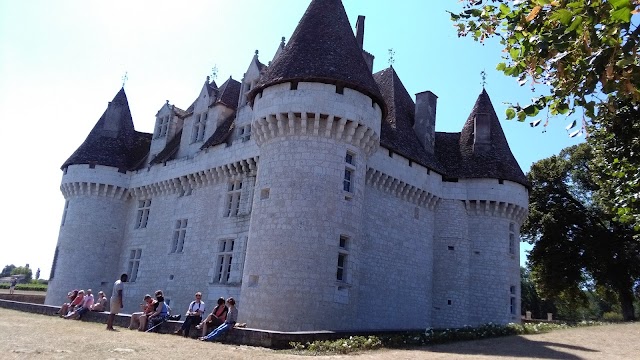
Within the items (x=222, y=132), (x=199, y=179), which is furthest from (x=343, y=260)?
(x=222, y=132)

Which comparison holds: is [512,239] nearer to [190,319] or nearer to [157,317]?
[190,319]

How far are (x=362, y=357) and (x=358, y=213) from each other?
267 inches

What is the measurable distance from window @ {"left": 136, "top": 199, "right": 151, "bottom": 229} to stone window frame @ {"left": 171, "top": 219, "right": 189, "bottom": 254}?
287 cm

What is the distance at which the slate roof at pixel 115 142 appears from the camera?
83.3 feet

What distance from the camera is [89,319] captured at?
52.6ft

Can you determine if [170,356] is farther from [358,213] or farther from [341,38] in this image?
[341,38]

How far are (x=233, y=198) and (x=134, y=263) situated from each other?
7369 mm

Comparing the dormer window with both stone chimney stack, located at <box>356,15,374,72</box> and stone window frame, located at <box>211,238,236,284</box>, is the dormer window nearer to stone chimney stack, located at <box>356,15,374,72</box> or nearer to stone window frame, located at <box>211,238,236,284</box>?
stone window frame, located at <box>211,238,236,284</box>

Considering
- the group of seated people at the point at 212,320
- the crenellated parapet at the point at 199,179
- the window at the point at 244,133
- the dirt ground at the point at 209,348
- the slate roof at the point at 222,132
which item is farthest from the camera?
the slate roof at the point at 222,132

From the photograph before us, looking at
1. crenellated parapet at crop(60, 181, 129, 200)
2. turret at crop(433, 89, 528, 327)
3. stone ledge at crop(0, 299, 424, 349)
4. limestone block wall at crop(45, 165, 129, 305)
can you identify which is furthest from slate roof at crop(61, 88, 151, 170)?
turret at crop(433, 89, 528, 327)

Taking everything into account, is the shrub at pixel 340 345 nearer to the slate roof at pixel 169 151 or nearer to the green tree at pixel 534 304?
the slate roof at pixel 169 151

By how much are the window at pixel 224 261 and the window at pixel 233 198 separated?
1122 millimetres

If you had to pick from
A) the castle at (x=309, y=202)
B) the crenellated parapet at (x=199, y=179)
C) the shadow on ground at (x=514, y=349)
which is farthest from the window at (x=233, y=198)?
the shadow on ground at (x=514, y=349)

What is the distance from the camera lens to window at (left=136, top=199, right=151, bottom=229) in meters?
24.4
